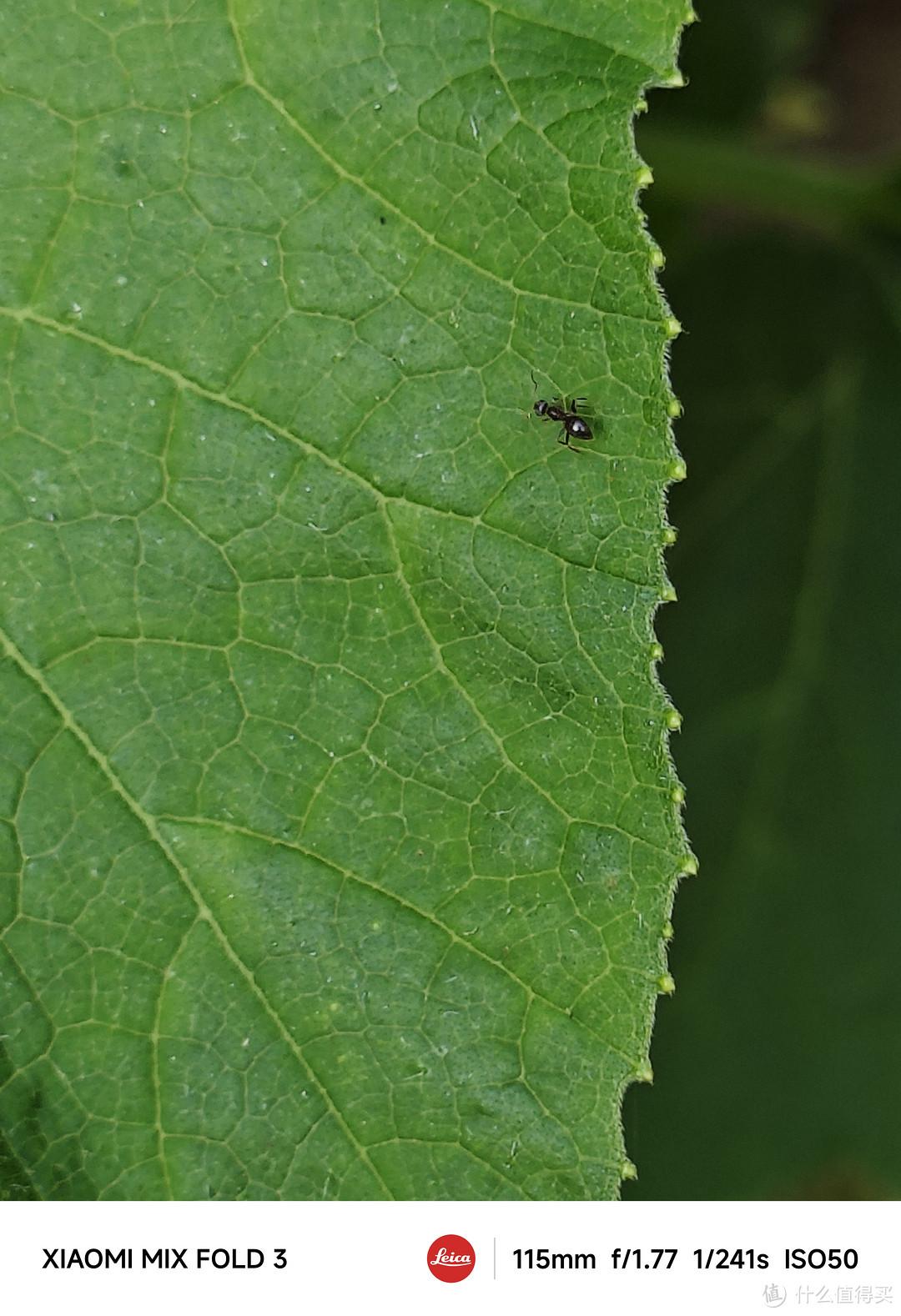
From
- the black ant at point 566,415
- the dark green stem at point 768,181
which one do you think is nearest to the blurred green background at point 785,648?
the dark green stem at point 768,181

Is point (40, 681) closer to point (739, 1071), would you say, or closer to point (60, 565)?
point (60, 565)

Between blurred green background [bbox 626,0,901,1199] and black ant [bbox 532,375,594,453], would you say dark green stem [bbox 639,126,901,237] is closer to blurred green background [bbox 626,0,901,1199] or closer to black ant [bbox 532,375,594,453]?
blurred green background [bbox 626,0,901,1199]

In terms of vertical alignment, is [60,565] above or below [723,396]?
below

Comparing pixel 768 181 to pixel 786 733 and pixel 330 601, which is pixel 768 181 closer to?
pixel 786 733

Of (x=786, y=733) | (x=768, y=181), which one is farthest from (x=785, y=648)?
(x=768, y=181)
